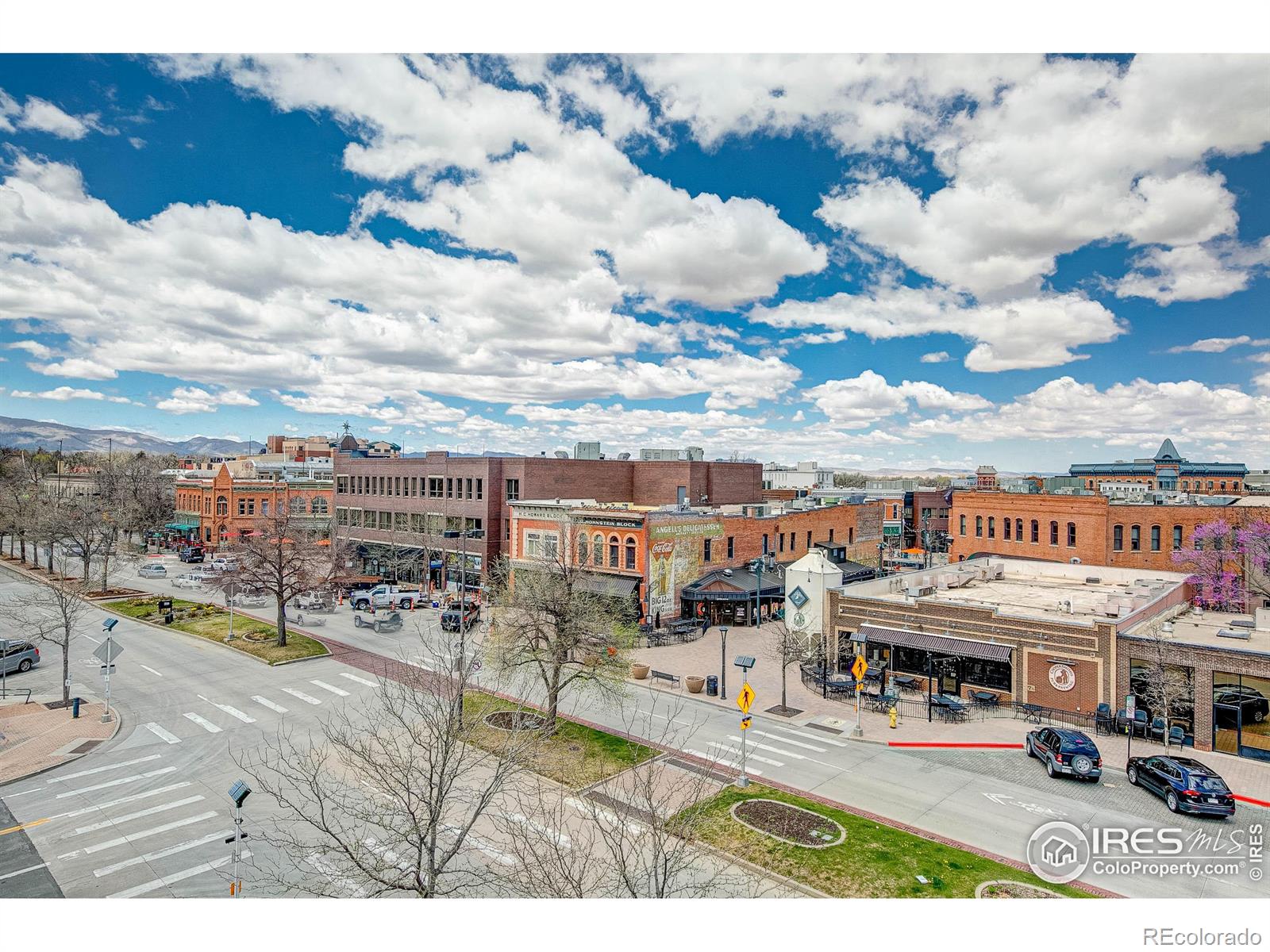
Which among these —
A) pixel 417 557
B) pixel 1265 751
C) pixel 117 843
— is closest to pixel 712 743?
pixel 117 843

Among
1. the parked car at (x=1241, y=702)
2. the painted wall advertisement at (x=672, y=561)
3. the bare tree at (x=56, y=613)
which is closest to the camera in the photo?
the parked car at (x=1241, y=702)

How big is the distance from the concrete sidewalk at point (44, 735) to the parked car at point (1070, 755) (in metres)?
29.7

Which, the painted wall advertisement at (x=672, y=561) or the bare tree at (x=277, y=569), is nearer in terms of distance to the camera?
the bare tree at (x=277, y=569)

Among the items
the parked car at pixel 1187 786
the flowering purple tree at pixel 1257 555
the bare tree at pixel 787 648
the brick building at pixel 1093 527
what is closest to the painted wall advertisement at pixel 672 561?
the bare tree at pixel 787 648

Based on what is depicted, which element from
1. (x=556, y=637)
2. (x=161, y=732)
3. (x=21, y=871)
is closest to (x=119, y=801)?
(x=21, y=871)

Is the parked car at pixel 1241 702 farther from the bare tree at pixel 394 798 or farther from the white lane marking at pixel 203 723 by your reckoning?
the white lane marking at pixel 203 723

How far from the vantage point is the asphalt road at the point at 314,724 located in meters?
15.0

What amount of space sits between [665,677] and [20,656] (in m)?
28.9

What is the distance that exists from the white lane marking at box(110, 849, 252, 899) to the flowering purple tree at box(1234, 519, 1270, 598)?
51677 millimetres

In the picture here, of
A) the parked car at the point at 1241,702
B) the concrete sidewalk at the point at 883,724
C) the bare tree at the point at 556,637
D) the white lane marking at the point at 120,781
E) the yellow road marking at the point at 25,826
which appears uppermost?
the bare tree at the point at 556,637

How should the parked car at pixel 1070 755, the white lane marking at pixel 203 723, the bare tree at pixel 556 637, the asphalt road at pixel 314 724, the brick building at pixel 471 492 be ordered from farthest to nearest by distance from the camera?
1. the brick building at pixel 471 492
2. the white lane marking at pixel 203 723
3. the bare tree at pixel 556 637
4. the parked car at pixel 1070 755
5. the asphalt road at pixel 314 724

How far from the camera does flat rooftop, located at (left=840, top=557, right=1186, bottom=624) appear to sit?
2928cm

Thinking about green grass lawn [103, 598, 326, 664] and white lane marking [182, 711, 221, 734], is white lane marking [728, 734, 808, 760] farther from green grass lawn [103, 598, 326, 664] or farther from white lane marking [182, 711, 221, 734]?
green grass lawn [103, 598, 326, 664]

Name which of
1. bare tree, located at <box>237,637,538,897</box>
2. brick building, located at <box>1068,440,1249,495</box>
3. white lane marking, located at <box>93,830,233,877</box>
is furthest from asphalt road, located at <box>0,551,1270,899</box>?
brick building, located at <box>1068,440,1249,495</box>
